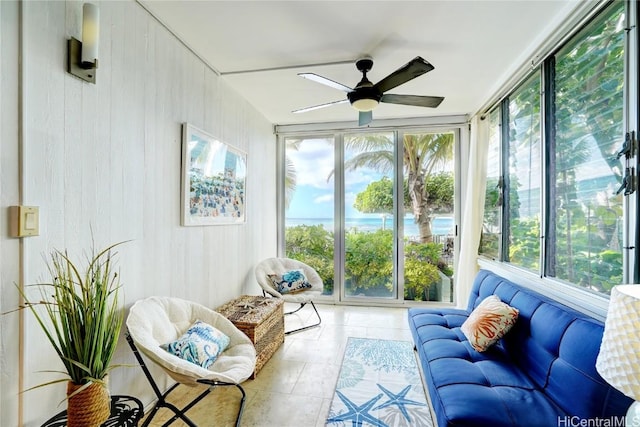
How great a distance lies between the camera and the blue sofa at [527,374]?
1328mm

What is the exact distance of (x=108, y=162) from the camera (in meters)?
1.71

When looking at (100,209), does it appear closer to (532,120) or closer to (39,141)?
(39,141)

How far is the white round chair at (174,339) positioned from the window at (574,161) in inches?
85.3

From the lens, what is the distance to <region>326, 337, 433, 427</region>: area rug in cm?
188

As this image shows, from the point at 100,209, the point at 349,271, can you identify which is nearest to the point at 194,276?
the point at 100,209

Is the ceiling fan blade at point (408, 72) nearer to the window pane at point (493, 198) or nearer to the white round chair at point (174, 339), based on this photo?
the window pane at point (493, 198)

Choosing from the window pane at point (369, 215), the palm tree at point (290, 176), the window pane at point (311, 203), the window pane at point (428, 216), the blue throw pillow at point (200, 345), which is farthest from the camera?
the palm tree at point (290, 176)

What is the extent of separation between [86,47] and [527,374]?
2.96 meters

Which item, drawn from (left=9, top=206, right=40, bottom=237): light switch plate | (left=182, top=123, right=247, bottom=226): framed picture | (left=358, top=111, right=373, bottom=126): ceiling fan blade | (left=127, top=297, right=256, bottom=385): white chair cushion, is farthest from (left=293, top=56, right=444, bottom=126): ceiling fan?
(left=127, top=297, right=256, bottom=385): white chair cushion

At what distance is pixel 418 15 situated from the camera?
6.65 feet

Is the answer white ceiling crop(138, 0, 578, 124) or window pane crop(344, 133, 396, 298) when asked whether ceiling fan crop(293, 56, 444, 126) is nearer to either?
white ceiling crop(138, 0, 578, 124)

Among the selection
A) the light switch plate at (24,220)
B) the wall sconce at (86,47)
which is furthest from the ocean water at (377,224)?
the light switch plate at (24,220)

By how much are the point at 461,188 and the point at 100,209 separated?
400cm

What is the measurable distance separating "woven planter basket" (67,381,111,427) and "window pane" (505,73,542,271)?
296 cm
